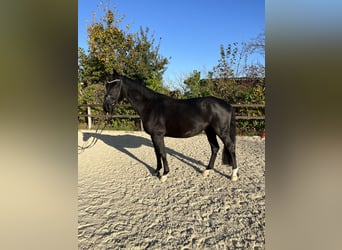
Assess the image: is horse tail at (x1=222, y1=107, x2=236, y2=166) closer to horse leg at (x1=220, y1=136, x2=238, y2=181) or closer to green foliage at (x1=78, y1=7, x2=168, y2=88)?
horse leg at (x1=220, y1=136, x2=238, y2=181)

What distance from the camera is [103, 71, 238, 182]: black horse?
144 inches

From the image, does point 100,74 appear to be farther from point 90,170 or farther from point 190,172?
point 190,172

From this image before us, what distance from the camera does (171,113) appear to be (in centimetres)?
367

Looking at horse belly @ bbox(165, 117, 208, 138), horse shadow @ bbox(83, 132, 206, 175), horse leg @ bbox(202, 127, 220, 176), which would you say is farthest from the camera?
horse shadow @ bbox(83, 132, 206, 175)

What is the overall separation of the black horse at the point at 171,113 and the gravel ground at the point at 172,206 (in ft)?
1.49

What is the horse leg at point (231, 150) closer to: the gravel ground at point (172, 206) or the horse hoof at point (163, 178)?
the gravel ground at point (172, 206)

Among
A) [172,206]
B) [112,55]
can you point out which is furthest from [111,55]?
[172,206]

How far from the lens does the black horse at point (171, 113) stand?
3652 mm

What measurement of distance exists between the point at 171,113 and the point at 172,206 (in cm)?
155

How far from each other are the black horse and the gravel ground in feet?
1.49

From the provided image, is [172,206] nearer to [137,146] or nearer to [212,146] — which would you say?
[212,146]

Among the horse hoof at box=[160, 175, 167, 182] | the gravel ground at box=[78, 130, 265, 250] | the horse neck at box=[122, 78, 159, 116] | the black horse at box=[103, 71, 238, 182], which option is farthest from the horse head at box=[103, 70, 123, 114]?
the horse hoof at box=[160, 175, 167, 182]
